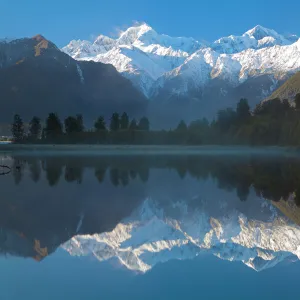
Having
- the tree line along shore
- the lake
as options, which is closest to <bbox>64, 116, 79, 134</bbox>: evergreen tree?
the tree line along shore

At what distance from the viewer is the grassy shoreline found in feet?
422

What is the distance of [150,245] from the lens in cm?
1864

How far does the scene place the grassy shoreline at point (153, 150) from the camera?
128 m

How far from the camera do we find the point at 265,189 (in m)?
34.7

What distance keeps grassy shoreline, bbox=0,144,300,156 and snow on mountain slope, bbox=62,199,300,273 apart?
10018cm

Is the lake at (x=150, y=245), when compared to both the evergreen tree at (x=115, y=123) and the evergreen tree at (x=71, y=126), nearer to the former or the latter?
the evergreen tree at (x=71, y=126)

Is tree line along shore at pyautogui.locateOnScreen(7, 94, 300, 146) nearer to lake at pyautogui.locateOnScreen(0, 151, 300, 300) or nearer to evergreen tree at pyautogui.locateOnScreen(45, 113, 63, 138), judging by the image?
evergreen tree at pyautogui.locateOnScreen(45, 113, 63, 138)

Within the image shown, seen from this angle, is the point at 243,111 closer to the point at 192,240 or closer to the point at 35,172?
the point at 35,172

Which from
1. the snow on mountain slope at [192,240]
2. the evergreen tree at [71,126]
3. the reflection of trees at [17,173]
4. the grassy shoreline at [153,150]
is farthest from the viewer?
the evergreen tree at [71,126]

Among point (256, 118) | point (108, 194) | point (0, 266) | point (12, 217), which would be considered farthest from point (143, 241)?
point (256, 118)

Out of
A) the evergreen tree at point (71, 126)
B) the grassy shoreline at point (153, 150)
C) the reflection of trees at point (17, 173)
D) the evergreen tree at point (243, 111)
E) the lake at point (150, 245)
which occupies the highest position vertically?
the evergreen tree at point (243, 111)

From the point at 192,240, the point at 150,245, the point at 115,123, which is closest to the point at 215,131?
the point at 115,123

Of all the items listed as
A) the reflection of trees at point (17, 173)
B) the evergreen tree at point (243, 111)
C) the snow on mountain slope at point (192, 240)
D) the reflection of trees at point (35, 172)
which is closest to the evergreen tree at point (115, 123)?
the evergreen tree at point (243, 111)

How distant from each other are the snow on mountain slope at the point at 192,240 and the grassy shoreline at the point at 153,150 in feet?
329
